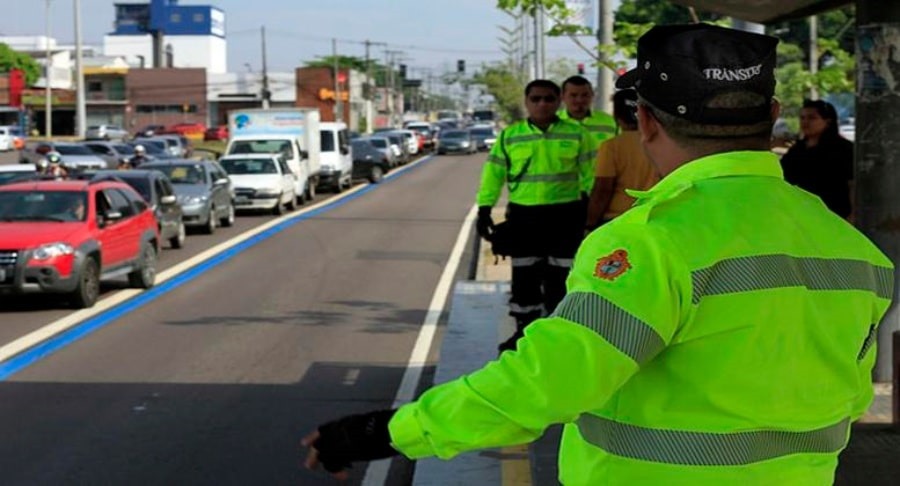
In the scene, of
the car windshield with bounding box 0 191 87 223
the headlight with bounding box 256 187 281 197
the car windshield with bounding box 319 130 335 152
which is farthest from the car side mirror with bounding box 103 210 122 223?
the car windshield with bounding box 319 130 335 152

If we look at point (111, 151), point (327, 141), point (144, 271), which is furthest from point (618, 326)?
point (111, 151)

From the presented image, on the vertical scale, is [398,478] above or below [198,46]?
below

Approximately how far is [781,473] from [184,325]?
12.7 meters

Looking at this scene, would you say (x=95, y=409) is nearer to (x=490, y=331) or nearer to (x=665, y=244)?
(x=490, y=331)

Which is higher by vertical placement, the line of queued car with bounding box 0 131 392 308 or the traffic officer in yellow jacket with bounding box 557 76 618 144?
the traffic officer in yellow jacket with bounding box 557 76 618 144

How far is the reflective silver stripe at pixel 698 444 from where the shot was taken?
7.97 ft

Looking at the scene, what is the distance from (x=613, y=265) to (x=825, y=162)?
26.3 feet

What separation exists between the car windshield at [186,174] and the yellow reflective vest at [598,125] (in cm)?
1873

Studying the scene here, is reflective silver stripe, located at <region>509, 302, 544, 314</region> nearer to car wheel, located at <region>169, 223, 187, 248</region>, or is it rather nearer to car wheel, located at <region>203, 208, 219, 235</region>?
car wheel, located at <region>169, 223, 187, 248</region>

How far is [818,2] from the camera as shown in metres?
9.17

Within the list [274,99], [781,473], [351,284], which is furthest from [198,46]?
[781,473]

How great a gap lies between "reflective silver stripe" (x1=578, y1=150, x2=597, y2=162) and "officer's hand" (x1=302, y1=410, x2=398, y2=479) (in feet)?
22.5

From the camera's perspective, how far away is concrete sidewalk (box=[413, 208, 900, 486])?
6.03 m

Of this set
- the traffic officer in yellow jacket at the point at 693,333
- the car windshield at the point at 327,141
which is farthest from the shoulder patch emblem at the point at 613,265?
the car windshield at the point at 327,141
